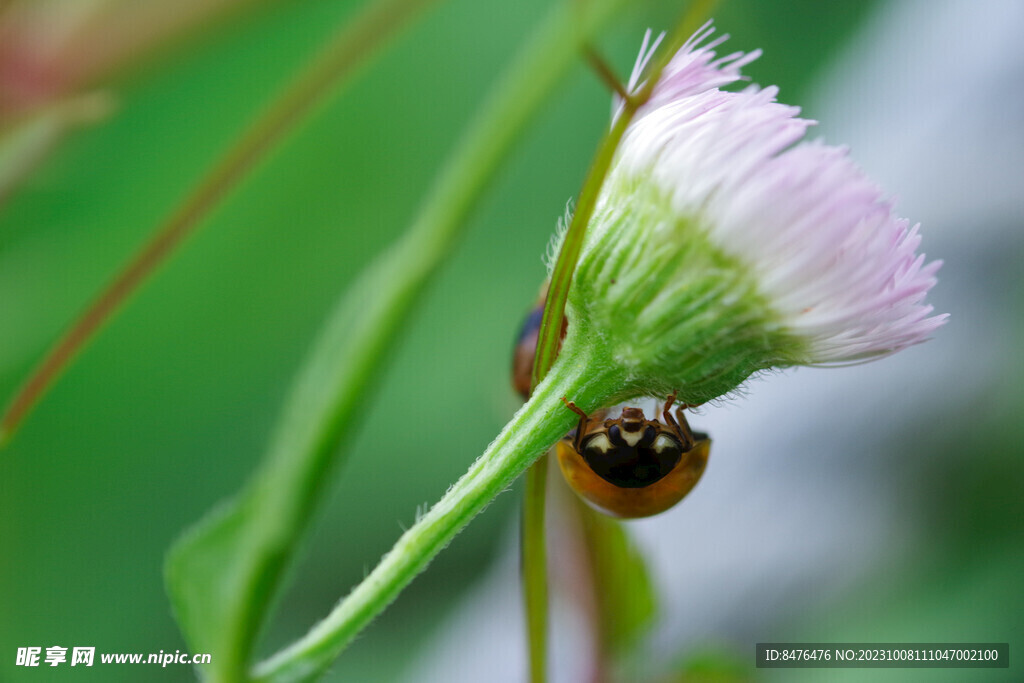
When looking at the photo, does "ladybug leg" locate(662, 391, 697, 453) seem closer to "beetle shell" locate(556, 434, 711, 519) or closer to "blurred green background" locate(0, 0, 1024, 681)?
"beetle shell" locate(556, 434, 711, 519)

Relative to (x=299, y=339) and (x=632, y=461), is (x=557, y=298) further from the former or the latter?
(x=299, y=339)

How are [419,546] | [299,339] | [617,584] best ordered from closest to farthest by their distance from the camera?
[419,546], [617,584], [299,339]

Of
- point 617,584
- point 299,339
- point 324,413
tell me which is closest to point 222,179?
point 324,413

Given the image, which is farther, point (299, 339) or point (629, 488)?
point (299, 339)

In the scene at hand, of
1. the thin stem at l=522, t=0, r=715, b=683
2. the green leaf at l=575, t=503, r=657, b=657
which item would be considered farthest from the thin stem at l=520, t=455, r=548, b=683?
the green leaf at l=575, t=503, r=657, b=657

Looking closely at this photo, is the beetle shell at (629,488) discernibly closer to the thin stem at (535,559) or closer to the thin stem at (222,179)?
the thin stem at (535,559)

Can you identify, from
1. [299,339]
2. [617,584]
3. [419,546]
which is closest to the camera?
[419,546]

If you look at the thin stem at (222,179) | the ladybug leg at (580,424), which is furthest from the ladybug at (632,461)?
the thin stem at (222,179)
